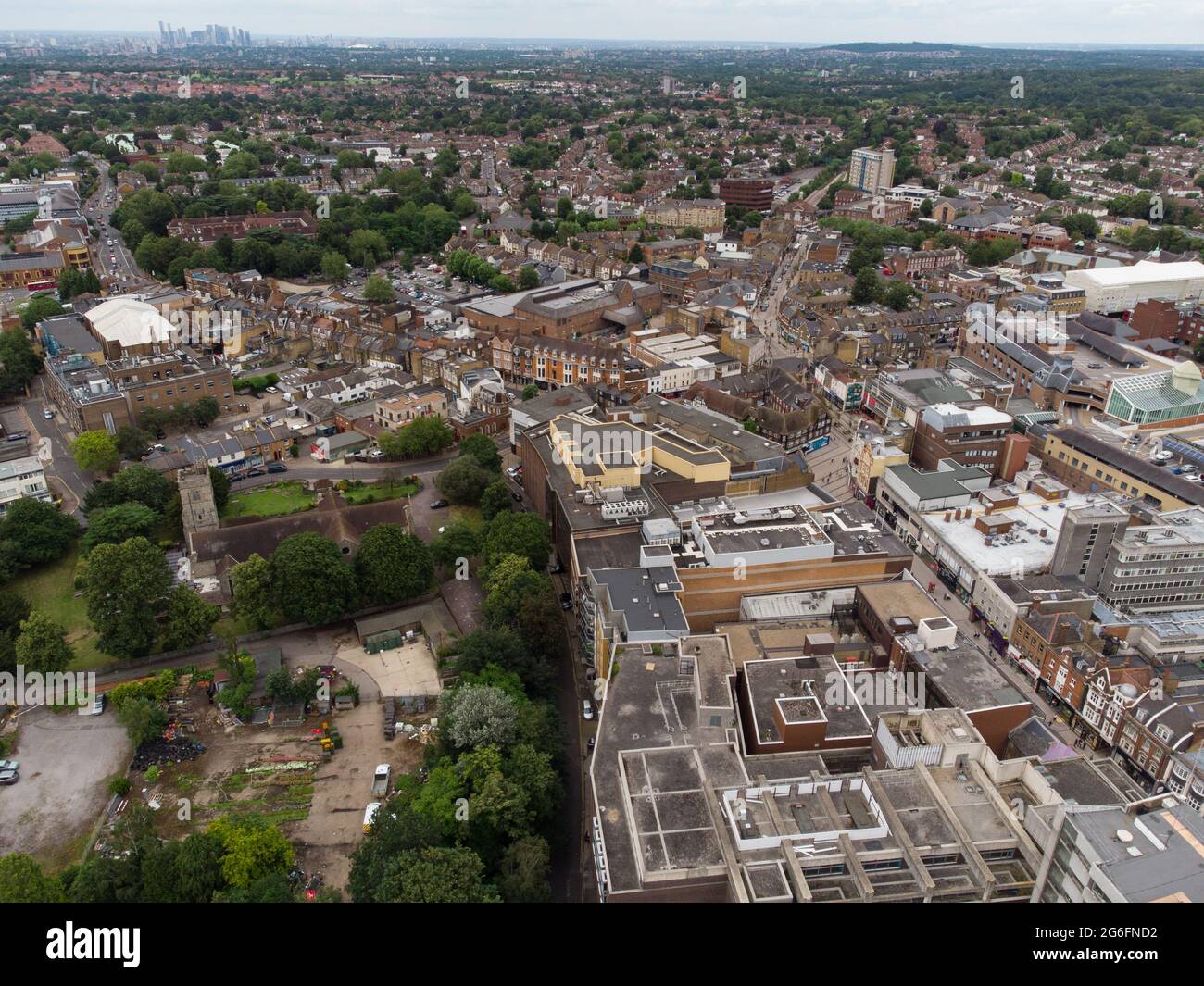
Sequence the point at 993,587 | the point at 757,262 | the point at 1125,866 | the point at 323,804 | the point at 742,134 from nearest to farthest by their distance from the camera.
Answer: the point at 1125,866 < the point at 323,804 < the point at 993,587 < the point at 757,262 < the point at 742,134

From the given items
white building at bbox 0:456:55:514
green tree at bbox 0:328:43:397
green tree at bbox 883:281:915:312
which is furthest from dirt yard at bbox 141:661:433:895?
green tree at bbox 883:281:915:312

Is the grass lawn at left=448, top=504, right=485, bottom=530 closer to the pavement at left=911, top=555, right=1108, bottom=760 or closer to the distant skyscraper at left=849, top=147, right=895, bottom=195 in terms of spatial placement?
the pavement at left=911, top=555, right=1108, bottom=760

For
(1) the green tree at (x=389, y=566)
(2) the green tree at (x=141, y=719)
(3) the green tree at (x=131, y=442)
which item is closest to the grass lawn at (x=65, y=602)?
(2) the green tree at (x=141, y=719)

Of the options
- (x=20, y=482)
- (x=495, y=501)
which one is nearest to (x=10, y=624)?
(x=20, y=482)

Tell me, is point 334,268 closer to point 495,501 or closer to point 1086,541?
point 495,501
